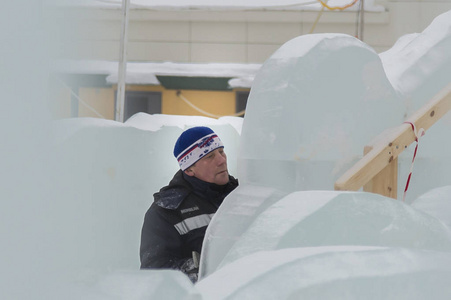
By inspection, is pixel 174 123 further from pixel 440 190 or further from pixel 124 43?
pixel 440 190

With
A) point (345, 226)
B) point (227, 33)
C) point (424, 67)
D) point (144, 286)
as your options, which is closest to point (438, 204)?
point (345, 226)

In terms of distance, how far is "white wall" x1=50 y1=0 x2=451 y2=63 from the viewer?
28.7ft

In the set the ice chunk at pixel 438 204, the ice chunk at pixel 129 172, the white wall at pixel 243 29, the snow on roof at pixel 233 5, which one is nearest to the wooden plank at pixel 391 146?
the ice chunk at pixel 438 204

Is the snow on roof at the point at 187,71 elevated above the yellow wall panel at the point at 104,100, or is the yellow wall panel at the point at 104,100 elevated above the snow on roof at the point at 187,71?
the snow on roof at the point at 187,71

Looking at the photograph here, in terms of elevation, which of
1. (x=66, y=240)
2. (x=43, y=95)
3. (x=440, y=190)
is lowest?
(x=440, y=190)

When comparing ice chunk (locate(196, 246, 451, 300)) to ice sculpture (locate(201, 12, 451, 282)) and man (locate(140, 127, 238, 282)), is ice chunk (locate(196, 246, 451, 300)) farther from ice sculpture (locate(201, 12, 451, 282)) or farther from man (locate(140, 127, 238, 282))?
man (locate(140, 127, 238, 282))

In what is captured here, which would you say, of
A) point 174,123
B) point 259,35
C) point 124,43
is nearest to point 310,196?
point 174,123

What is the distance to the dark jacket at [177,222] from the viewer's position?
2.79 m

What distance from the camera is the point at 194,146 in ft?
10.1

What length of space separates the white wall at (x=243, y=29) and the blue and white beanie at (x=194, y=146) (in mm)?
5582

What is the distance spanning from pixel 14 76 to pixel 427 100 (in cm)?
234

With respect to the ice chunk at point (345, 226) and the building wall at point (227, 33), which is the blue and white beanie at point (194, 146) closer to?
the ice chunk at point (345, 226)

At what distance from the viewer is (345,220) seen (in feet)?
5.20

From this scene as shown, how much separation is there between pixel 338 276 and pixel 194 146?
79.8 inches
